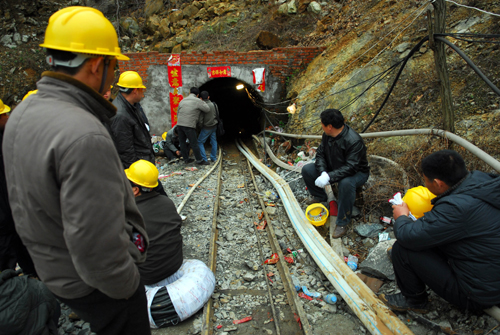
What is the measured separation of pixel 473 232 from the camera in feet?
6.68

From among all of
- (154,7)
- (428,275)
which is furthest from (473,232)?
(154,7)

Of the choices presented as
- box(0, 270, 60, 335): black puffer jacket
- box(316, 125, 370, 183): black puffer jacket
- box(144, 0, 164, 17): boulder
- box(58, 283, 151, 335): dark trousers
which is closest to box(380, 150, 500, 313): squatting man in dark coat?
box(316, 125, 370, 183): black puffer jacket

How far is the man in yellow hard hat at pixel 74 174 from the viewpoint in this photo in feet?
3.28

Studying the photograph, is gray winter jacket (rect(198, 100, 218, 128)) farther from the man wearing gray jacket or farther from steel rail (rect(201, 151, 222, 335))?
steel rail (rect(201, 151, 222, 335))

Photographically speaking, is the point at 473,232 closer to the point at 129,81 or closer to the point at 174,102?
the point at 129,81

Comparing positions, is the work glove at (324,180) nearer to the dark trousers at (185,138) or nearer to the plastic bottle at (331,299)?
the plastic bottle at (331,299)

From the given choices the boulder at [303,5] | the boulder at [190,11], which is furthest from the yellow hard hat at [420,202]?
the boulder at [190,11]

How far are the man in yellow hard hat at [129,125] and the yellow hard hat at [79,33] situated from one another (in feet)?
8.76

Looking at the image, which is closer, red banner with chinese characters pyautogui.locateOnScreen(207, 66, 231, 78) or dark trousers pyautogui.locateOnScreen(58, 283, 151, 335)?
dark trousers pyautogui.locateOnScreen(58, 283, 151, 335)

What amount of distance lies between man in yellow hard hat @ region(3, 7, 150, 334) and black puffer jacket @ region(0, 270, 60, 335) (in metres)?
1.08

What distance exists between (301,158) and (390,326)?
15.8 ft

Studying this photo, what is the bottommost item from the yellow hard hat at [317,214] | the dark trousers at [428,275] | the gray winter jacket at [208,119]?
the yellow hard hat at [317,214]

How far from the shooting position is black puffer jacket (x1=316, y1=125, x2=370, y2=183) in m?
3.95

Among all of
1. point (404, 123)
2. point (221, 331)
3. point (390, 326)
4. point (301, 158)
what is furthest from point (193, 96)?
point (390, 326)
